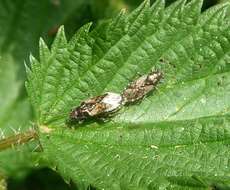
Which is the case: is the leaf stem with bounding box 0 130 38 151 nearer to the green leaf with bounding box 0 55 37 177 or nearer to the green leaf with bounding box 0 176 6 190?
the green leaf with bounding box 0 176 6 190

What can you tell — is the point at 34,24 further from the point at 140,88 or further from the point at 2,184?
the point at 2,184

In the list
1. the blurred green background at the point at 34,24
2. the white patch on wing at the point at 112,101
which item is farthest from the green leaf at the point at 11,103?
the white patch on wing at the point at 112,101

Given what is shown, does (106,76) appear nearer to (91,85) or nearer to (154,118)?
(91,85)

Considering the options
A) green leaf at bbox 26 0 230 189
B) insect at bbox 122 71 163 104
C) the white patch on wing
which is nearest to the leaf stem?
green leaf at bbox 26 0 230 189

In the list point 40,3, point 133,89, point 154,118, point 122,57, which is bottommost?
point 154,118

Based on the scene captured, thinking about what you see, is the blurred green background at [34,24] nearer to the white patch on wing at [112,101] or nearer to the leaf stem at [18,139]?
the leaf stem at [18,139]

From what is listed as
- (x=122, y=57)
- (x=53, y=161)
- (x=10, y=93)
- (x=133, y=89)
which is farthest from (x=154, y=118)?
(x=10, y=93)
